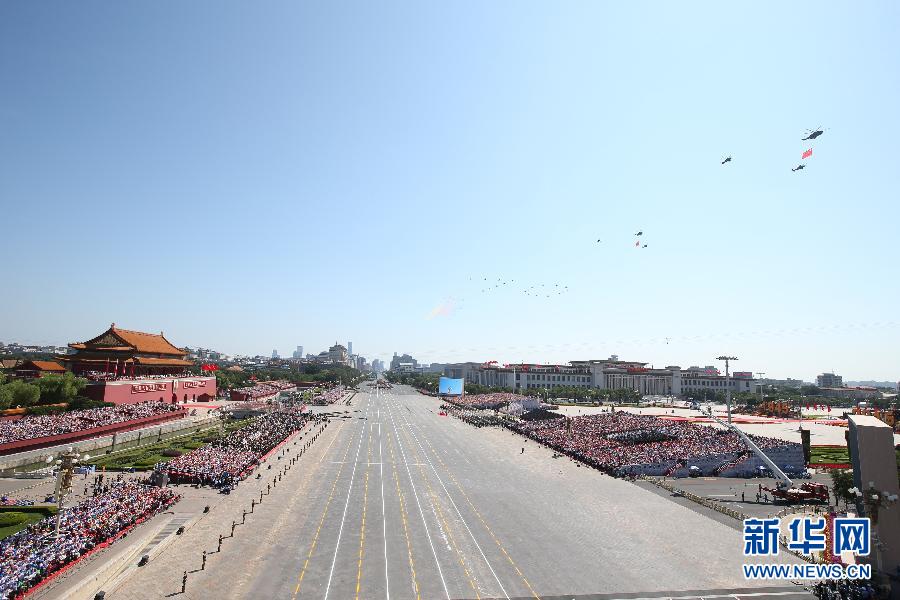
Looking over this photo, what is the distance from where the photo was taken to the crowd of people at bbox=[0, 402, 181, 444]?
45938 millimetres

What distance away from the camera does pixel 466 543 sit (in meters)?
28.3

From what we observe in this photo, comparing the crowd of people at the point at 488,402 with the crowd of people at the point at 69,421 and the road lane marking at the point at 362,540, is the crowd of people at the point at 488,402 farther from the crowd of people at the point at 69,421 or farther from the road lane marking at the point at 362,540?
the road lane marking at the point at 362,540

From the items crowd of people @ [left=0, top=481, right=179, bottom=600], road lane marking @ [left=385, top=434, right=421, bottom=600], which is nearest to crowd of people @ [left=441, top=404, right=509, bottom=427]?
road lane marking @ [left=385, top=434, right=421, bottom=600]

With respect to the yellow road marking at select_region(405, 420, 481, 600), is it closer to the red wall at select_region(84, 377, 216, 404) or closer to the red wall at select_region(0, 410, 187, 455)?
the red wall at select_region(0, 410, 187, 455)

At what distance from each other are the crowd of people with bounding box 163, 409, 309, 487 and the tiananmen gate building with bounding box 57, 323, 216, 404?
18026 mm

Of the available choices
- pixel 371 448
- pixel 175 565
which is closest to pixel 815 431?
pixel 371 448

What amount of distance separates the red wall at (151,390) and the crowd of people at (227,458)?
17.7 metres

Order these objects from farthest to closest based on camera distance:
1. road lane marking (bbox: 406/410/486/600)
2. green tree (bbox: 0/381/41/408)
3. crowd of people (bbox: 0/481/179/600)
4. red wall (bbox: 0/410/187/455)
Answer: green tree (bbox: 0/381/41/408), red wall (bbox: 0/410/187/455), road lane marking (bbox: 406/410/486/600), crowd of people (bbox: 0/481/179/600)

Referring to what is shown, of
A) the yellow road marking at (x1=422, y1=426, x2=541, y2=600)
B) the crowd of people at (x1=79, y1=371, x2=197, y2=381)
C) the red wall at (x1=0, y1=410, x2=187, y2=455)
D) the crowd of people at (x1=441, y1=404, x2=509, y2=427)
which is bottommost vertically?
the crowd of people at (x1=441, y1=404, x2=509, y2=427)

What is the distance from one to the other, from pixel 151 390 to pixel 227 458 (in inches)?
1480

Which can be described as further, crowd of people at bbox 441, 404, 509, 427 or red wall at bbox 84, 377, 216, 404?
crowd of people at bbox 441, 404, 509, 427

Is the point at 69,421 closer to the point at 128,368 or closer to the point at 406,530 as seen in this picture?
the point at 128,368

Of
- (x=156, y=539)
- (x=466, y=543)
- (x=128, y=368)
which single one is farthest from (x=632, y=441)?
(x=128, y=368)

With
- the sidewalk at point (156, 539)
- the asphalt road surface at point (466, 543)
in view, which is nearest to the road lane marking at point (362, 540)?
the asphalt road surface at point (466, 543)
